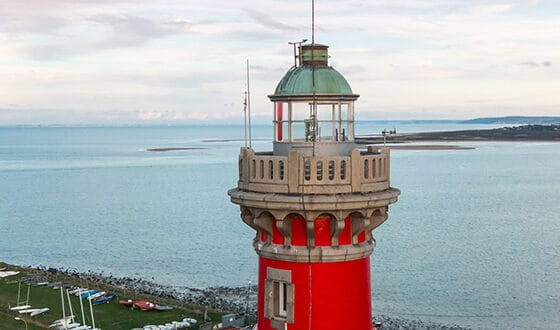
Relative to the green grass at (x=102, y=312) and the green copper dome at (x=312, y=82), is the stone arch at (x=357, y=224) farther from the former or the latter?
the green grass at (x=102, y=312)

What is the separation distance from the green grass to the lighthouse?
29.2 metres

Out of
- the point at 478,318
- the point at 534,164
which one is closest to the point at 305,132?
the point at 478,318

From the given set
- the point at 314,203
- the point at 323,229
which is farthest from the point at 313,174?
the point at 323,229

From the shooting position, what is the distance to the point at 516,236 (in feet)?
228

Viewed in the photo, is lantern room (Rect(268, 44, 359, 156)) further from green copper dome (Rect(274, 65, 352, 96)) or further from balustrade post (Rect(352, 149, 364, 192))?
balustrade post (Rect(352, 149, 364, 192))

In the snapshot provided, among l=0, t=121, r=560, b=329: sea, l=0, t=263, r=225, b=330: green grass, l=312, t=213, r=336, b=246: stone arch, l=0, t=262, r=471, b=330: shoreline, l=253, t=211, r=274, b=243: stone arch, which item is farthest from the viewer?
l=0, t=121, r=560, b=329: sea

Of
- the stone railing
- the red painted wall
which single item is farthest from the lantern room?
the red painted wall

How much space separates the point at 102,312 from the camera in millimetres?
40094

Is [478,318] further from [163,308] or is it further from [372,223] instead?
[372,223]

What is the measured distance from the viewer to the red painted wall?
8.47 m

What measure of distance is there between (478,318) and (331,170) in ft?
132

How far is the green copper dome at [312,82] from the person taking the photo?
27.7 ft

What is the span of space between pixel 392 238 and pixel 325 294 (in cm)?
6044

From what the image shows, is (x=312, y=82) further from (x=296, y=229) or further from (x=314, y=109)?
(x=296, y=229)
